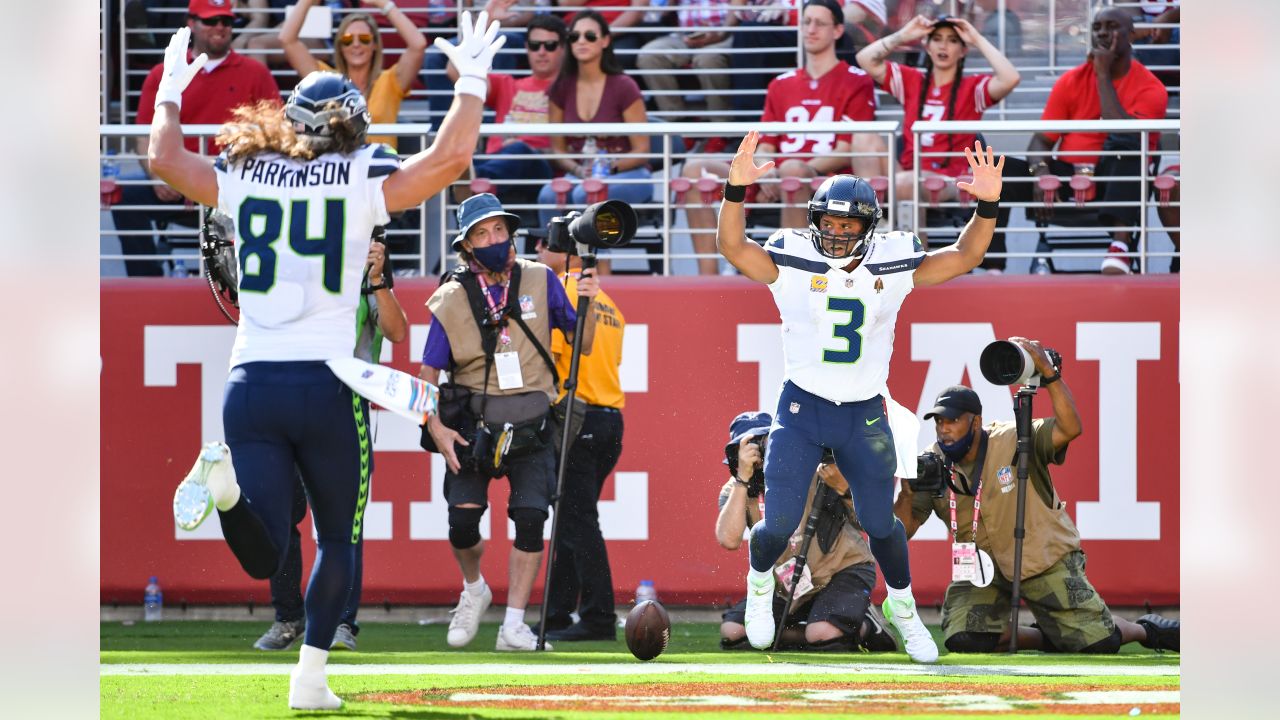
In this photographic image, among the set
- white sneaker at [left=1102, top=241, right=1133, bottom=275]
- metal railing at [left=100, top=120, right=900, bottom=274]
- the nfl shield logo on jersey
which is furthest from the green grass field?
metal railing at [left=100, top=120, right=900, bottom=274]

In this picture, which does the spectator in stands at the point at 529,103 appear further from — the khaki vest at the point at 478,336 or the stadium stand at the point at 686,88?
the khaki vest at the point at 478,336

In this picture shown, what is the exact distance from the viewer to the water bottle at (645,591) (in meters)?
9.30

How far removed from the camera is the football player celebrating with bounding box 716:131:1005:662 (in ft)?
22.4

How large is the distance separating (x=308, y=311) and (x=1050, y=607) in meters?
4.13

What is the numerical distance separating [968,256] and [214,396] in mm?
4734

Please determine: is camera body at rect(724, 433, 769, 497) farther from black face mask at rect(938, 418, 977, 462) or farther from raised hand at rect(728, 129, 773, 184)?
raised hand at rect(728, 129, 773, 184)

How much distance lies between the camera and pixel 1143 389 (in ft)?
30.9

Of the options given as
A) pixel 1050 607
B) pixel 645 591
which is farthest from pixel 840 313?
pixel 645 591

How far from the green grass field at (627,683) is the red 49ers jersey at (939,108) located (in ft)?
9.91

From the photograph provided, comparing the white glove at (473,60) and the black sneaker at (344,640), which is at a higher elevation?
the white glove at (473,60)

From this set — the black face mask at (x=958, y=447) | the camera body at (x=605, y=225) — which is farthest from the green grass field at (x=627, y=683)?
the camera body at (x=605, y=225)

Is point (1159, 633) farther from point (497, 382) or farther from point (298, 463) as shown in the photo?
point (298, 463)

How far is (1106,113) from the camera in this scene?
9.70m
